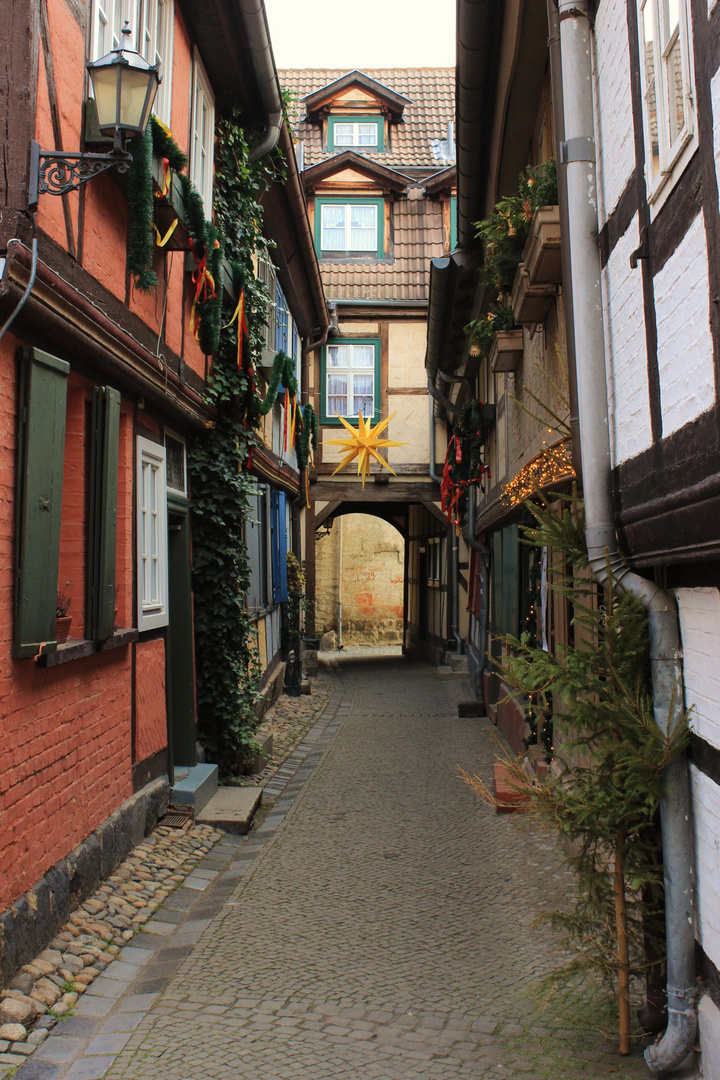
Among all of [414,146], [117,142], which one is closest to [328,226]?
[414,146]

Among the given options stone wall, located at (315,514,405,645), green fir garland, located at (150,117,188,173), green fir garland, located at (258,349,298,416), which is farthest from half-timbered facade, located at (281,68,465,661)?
green fir garland, located at (150,117,188,173)

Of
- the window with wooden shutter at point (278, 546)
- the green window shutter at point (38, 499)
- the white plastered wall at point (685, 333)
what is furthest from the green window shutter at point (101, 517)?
the window with wooden shutter at point (278, 546)

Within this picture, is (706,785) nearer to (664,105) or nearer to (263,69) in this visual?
(664,105)

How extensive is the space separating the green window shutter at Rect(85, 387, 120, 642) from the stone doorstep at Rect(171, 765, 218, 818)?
1.75 m

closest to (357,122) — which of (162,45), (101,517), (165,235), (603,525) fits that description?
(162,45)

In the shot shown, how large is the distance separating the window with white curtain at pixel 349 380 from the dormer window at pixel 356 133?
14.7 ft

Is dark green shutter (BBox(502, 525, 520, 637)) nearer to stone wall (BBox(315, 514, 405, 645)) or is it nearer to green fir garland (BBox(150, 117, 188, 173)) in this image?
green fir garland (BBox(150, 117, 188, 173))

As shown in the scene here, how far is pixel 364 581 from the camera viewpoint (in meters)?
24.7

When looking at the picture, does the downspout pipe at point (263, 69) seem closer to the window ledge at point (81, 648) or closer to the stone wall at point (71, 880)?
the window ledge at point (81, 648)

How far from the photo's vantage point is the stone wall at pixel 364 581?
24.5 metres

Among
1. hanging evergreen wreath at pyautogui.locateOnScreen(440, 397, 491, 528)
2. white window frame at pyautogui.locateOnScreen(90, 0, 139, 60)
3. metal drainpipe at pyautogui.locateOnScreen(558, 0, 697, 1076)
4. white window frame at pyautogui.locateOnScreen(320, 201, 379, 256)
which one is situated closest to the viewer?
metal drainpipe at pyautogui.locateOnScreen(558, 0, 697, 1076)

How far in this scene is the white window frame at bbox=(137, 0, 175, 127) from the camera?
5598 mm

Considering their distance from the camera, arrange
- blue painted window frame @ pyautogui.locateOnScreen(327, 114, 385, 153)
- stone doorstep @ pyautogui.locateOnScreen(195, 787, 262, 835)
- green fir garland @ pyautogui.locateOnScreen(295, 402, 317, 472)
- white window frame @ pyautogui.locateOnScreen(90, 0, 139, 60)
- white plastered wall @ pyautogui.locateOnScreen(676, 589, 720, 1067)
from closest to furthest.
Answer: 1. white plastered wall @ pyautogui.locateOnScreen(676, 589, 720, 1067)
2. white window frame @ pyautogui.locateOnScreen(90, 0, 139, 60)
3. stone doorstep @ pyautogui.locateOnScreen(195, 787, 262, 835)
4. green fir garland @ pyautogui.locateOnScreen(295, 402, 317, 472)
5. blue painted window frame @ pyautogui.locateOnScreen(327, 114, 385, 153)

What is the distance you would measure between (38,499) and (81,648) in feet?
2.79
